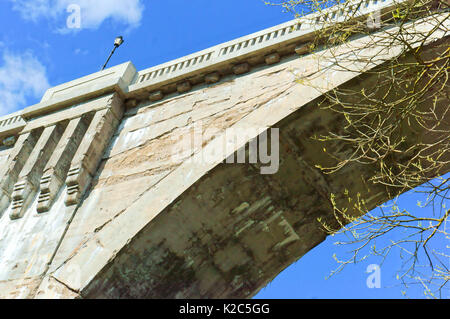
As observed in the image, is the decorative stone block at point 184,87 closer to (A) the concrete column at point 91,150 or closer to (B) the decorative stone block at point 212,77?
(B) the decorative stone block at point 212,77

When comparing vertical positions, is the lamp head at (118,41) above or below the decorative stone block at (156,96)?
above

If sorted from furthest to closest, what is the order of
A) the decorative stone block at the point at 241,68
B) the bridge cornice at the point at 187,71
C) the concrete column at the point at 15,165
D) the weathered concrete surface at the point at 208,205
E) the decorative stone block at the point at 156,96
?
1. the decorative stone block at the point at 156,96
2. the concrete column at the point at 15,165
3. the decorative stone block at the point at 241,68
4. the bridge cornice at the point at 187,71
5. the weathered concrete surface at the point at 208,205

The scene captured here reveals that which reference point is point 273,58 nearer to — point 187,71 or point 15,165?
point 187,71

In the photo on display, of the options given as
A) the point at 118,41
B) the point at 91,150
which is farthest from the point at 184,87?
the point at 118,41

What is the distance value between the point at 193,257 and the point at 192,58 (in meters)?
2.38

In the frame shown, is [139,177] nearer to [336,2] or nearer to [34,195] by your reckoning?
[34,195]

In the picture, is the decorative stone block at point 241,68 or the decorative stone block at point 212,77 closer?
the decorative stone block at point 241,68

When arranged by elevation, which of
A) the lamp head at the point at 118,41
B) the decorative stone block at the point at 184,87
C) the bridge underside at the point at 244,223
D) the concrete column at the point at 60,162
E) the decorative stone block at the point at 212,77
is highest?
the lamp head at the point at 118,41

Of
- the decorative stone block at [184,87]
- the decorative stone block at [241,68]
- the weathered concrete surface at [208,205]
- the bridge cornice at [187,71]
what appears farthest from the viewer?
the decorative stone block at [184,87]

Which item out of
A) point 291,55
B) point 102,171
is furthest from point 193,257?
point 291,55

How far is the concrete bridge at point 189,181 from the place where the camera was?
5277mm

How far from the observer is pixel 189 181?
17.4ft

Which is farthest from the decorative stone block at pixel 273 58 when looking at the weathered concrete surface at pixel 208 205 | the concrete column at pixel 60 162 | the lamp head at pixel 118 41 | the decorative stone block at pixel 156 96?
the lamp head at pixel 118 41

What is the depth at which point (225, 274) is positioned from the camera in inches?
231
